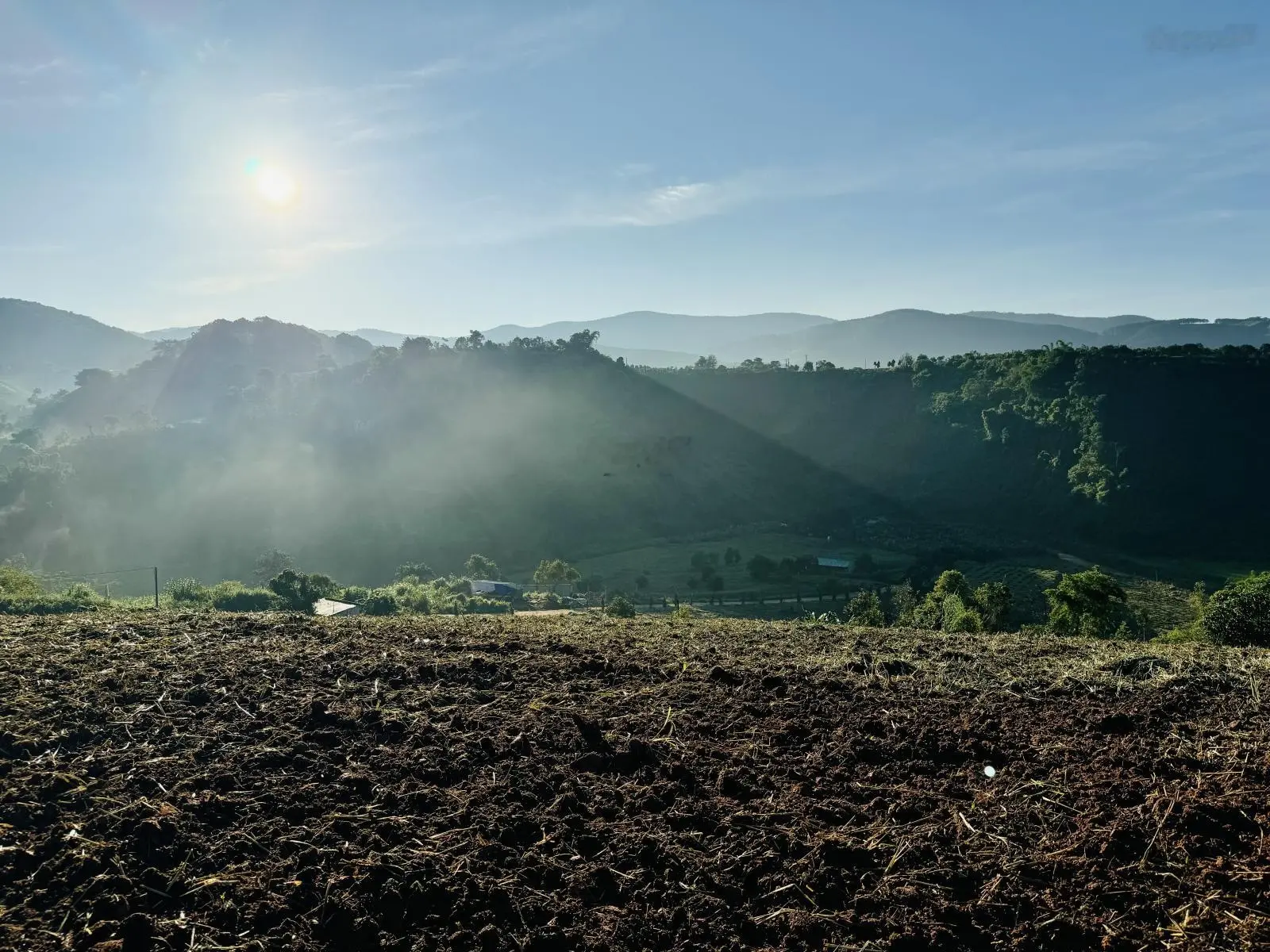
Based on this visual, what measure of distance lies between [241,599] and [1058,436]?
89.4 metres

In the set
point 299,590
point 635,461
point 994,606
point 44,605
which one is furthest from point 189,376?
point 994,606

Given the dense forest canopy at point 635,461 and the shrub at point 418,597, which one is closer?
the shrub at point 418,597

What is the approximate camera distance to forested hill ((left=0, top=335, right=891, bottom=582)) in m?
74.2

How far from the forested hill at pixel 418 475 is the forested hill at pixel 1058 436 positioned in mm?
9283

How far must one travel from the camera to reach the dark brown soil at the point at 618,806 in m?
3.60

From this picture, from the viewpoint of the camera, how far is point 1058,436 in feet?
289

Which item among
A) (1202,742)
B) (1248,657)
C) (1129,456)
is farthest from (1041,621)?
(1129,456)

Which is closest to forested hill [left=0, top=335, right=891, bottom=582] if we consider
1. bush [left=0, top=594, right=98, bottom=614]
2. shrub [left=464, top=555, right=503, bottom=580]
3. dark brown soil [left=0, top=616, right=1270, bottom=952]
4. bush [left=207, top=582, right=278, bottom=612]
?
shrub [left=464, top=555, right=503, bottom=580]

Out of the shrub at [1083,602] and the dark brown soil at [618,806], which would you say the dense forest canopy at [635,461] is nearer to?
the shrub at [1083,602]

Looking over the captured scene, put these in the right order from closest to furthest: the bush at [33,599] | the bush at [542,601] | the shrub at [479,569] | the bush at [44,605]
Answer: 1. the bush at [44,605]
2. the bush at [33,599]
3. the bush at [542,601]
4. the shrub at [479,569]

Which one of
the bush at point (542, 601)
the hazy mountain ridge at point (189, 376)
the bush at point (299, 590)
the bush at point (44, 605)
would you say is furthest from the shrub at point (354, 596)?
the hazy mountain ridge at point (189, 376)

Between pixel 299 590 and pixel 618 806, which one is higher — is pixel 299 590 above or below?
below

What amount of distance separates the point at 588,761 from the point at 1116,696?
4.44 meters

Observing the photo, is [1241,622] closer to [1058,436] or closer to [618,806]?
[618,806]
